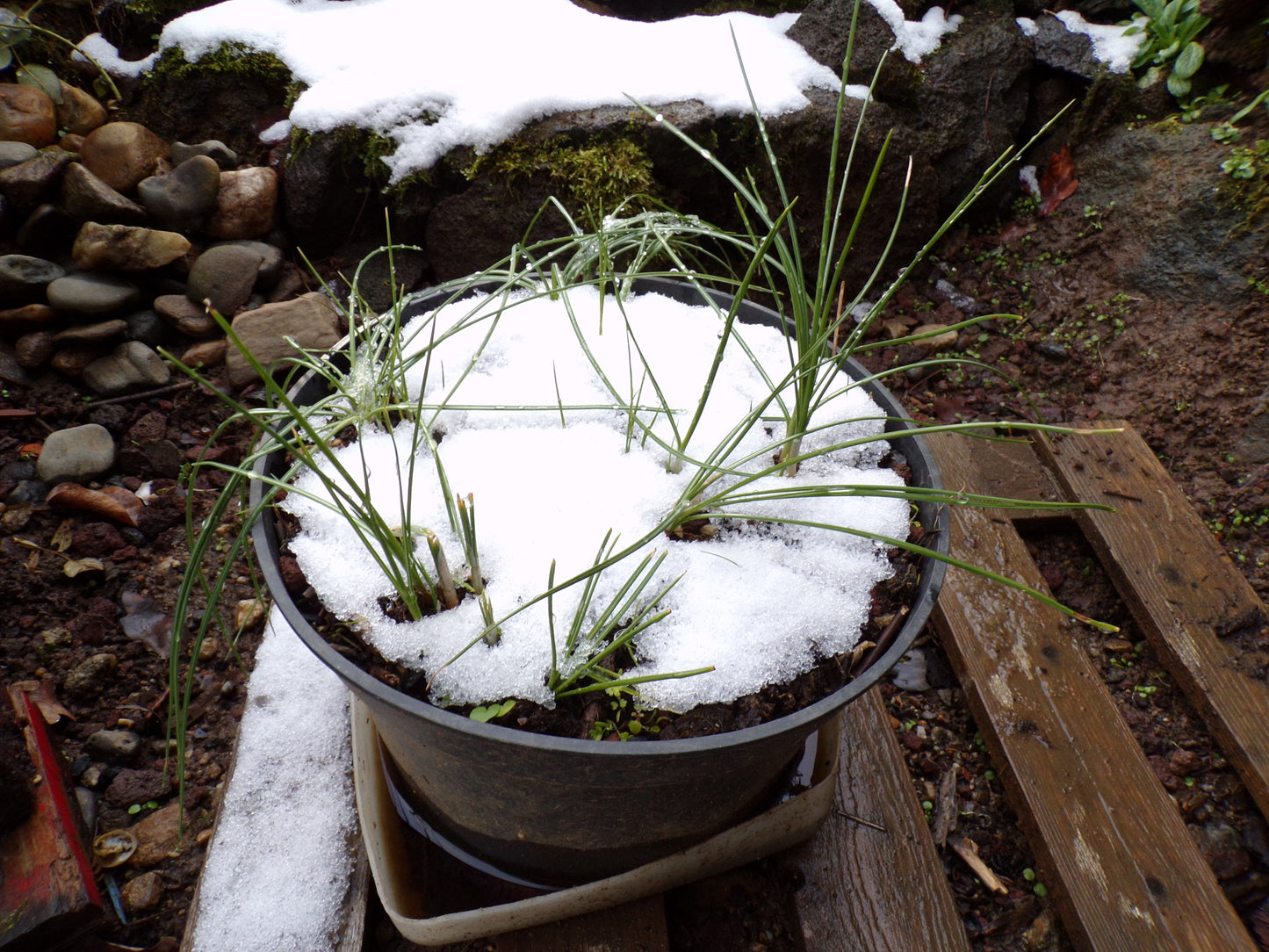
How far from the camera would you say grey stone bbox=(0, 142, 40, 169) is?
143cm

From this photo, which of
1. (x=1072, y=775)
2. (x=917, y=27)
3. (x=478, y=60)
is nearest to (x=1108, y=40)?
(x=917, y=27)

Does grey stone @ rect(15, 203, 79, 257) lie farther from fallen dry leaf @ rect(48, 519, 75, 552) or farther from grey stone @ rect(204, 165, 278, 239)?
fallen dry leaf @ rect(48, 519, 75, 552)

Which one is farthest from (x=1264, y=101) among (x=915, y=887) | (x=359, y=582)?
(x=359, y=582)

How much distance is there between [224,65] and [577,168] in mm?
912

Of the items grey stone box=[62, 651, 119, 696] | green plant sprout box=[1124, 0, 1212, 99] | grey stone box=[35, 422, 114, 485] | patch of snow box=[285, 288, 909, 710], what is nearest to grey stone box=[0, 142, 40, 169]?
grey stone box=[35, 422, 114, 485]

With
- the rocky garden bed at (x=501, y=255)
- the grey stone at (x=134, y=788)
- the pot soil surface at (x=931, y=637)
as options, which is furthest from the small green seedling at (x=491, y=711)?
the grey stone at (x=134, y=788)

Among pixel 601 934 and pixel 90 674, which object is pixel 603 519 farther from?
pixel 90 674

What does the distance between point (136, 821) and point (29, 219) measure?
1.22 m

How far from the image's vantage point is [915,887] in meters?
0.93

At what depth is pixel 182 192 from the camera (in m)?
1.52

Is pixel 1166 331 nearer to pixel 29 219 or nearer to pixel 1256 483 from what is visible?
pixel 1256 483

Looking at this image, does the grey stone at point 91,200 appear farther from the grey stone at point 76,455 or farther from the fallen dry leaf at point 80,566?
the fallen dry leaf at point 80,566

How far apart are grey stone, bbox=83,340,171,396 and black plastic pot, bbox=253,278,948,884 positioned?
0.86 meters

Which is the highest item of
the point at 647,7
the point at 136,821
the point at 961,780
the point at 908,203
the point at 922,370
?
the point at 647,7
